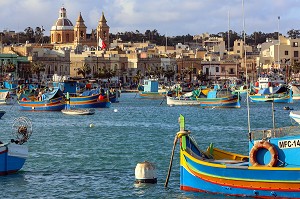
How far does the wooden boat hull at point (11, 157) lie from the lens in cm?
3647

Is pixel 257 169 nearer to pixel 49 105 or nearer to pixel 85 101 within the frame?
pixel 49 105

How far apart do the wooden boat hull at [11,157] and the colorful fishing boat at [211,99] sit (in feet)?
207

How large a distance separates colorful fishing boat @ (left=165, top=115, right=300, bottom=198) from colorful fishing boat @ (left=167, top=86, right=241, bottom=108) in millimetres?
67696

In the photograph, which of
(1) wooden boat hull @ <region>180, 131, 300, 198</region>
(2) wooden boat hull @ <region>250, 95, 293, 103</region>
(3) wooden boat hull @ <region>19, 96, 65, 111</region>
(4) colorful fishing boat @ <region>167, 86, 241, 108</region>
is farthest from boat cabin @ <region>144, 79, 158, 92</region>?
(1) wooden boat hull @ <region>180, 131, 300, 198</region>

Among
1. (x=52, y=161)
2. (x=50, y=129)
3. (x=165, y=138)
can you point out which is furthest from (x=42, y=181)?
(x=50, y=129)

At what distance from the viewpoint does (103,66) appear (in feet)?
630

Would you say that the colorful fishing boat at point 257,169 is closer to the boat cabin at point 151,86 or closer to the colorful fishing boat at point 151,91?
the colorful fishing boat at point 151,91

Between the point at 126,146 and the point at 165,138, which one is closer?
the point at 126,146

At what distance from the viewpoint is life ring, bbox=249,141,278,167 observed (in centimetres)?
3050

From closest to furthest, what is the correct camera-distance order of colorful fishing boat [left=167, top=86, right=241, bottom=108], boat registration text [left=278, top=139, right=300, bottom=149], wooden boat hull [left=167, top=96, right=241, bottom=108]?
boat registration text [left=278, top=139, right=300, bottom=149] < wooden boat hull [left=167, top=96, right=241, bottom=108] < colorful fishing boat [left=167, top=86, right=241, bottom=108]

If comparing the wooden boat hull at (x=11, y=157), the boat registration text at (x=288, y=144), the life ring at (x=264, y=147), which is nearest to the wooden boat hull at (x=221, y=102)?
the wooden boat hull at (x=11, y=157)

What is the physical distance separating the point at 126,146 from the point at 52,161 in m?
9.38

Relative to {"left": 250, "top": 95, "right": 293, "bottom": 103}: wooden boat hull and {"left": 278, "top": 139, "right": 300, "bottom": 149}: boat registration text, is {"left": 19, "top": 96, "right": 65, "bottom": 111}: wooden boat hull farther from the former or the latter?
{"left": 278, "top": 139, "right": 300, "bottom": 149}: boat registration text

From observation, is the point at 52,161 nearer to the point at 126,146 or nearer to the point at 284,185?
the point at 126,146
